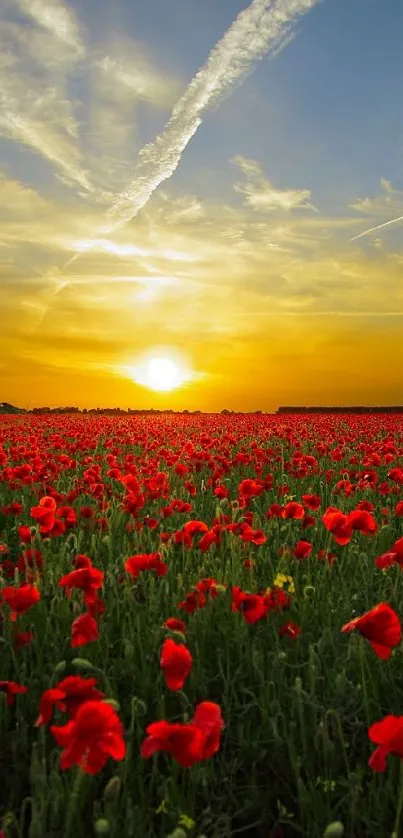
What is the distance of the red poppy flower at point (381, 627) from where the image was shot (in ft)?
7.75

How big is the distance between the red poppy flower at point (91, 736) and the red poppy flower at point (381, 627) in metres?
0.91

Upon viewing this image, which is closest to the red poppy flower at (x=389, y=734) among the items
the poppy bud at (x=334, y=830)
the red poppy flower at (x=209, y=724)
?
the poppy bud at (x=334, y=830)

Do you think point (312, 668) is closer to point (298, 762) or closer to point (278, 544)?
point (298, 762)

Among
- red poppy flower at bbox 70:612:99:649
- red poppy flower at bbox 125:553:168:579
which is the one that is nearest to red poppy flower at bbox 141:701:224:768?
red poppy flower at bbox 70:612:99:649

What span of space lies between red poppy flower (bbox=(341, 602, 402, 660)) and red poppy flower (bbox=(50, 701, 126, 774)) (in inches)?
35.8

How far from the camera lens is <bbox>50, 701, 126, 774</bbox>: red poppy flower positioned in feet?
5.94

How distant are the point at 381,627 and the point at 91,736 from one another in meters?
1.02

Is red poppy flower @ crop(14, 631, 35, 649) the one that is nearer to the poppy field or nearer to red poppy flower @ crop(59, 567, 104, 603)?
the poppy field

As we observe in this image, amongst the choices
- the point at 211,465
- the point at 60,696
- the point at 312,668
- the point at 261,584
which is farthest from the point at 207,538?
the point at 211,465

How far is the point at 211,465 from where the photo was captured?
920 centimetres

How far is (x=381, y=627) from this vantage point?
2.40 m

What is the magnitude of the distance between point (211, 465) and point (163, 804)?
6804 millimetres

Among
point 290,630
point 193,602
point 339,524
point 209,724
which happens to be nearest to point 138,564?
point 193,602

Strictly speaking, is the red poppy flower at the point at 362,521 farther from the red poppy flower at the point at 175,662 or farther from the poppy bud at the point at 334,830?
the poppy bud at the point at 334,830
